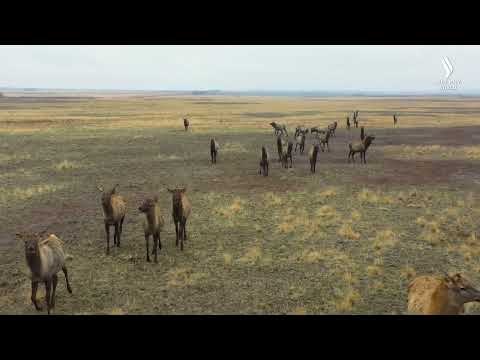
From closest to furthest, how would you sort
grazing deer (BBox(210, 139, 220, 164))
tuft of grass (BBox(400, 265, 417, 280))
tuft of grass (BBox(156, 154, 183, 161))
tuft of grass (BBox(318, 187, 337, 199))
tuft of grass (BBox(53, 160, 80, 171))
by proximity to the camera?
1. tuft of grass (BBox(400, 265, 417, 280))
2. tuft of grass (BBox(318, 187, 337, 199))
3. tuft of grass (BBox(53, 160, 80, 171))
4. grazing deer (BBox(210, 139, 220, 164))
5. tuft of grass (BBox(156, 154, 183, 161))

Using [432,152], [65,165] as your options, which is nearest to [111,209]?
[65,165]

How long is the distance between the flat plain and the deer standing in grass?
81 centimetres

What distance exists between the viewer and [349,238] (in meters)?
12.9

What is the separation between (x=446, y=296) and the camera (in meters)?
6.50

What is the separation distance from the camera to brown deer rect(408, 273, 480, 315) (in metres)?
6.38

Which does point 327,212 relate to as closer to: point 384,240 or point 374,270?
point 384,240

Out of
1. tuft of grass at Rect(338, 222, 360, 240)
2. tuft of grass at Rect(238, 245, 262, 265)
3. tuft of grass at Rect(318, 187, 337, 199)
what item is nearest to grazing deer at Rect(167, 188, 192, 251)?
tuft of grass at Rect(238, 245, 262, 265)

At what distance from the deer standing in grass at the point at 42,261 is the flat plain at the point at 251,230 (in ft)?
2.67

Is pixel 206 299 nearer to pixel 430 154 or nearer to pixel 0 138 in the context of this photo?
pixel 430 154

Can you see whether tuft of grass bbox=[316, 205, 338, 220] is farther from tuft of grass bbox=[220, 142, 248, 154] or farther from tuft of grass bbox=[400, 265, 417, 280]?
tuft of grass bbox=[220, 142, 248, 154]

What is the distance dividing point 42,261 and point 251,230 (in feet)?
23.8

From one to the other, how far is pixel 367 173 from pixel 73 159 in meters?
18.9

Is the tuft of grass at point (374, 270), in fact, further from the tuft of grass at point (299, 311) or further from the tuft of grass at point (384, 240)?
the tuft of grass at point (299, 311)

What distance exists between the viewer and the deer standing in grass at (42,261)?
24.7ft
